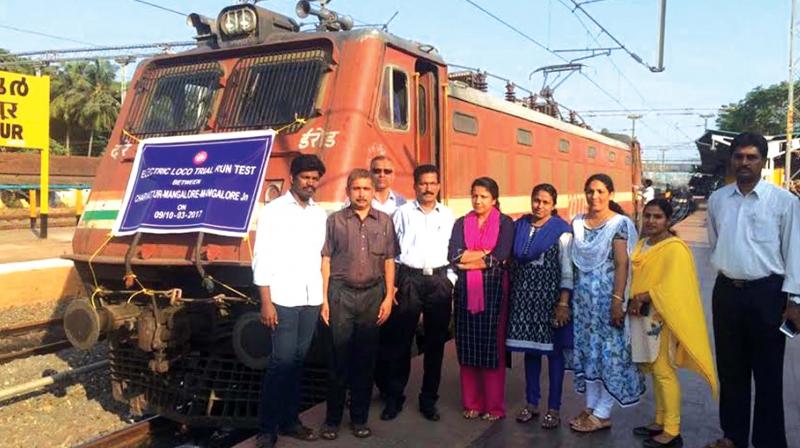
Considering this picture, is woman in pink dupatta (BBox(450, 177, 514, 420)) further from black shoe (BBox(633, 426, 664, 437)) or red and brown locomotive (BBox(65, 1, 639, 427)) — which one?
red and brown locomotive (BBox(65, 1, 639, 427))

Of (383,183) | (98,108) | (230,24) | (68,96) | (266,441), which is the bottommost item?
(266,441)

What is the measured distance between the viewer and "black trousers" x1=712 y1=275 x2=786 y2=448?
12.3 feet

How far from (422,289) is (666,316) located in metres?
1.50

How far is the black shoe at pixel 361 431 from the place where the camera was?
4.31 m

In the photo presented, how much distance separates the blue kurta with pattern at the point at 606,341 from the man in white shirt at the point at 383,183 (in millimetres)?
1429

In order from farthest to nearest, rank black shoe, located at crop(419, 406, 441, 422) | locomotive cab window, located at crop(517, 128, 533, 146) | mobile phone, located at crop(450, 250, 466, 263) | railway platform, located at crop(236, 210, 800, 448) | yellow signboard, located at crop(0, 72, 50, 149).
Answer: yellow signboard, located at crop(0, 72, 50, 149) < locomotive cab window, located at crop(517, 128, 533, 146) < black shoe, located at crop(419, 406, 441, 422) < mobile phone, located at crop(450, 250, 466, 263) < railway platform, located at crop(236, 210, 800, 448)

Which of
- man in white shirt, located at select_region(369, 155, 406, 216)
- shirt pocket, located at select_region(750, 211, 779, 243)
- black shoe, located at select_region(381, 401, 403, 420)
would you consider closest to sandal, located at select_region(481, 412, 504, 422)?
black shoe, located at select_region(381, 401, 403, 420)

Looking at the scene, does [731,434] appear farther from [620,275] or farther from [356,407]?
[356,407]

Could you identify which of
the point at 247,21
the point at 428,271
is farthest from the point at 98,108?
the point at 428,271

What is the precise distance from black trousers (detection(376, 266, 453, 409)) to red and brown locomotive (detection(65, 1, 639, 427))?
704mm

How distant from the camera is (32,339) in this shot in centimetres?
851

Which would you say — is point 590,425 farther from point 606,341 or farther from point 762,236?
point 762,236

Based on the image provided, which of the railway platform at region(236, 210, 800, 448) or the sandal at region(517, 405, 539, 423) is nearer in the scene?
the railway platform at region(236, 210, 800, 448)

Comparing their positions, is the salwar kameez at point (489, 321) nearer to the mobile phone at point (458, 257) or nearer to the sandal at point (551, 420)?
the mobile phone at point (458, 257)
